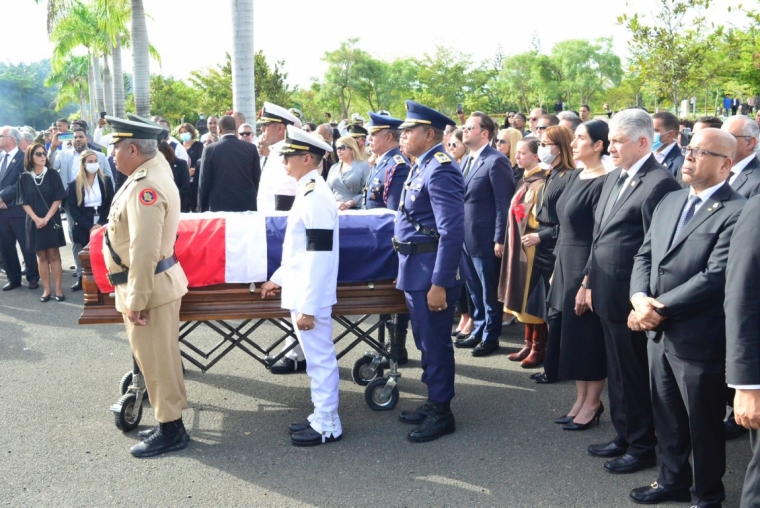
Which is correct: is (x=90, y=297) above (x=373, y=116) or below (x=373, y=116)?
below

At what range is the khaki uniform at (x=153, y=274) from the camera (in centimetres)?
396

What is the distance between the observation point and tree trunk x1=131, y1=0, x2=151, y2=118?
1777 centimetres

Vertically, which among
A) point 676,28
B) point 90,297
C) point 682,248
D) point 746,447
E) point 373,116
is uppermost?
point 676,28

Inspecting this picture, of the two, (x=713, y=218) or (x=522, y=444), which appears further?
(x=522, y=444)

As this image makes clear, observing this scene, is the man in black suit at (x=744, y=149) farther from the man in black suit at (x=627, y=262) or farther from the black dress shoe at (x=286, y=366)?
the black dress shoe at (x=286, y=366)

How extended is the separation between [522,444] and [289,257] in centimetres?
184

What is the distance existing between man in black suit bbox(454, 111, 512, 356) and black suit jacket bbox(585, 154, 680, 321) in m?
2.13

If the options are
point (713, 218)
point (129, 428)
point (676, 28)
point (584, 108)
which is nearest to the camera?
point (713, 218)

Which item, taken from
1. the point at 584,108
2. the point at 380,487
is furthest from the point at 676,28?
the point at 380,487

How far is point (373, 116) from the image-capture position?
554 cm

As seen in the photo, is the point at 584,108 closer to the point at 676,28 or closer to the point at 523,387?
the point at 676,28

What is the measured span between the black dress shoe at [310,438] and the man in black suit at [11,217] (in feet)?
20.0

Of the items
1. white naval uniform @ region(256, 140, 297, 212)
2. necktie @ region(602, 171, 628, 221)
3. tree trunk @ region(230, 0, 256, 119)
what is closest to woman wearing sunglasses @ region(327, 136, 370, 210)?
white naval uniform @ region(256, 140, 297, 212)

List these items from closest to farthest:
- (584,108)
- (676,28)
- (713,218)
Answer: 1. (713,218)
2. (584,108)
3. (676,28)
